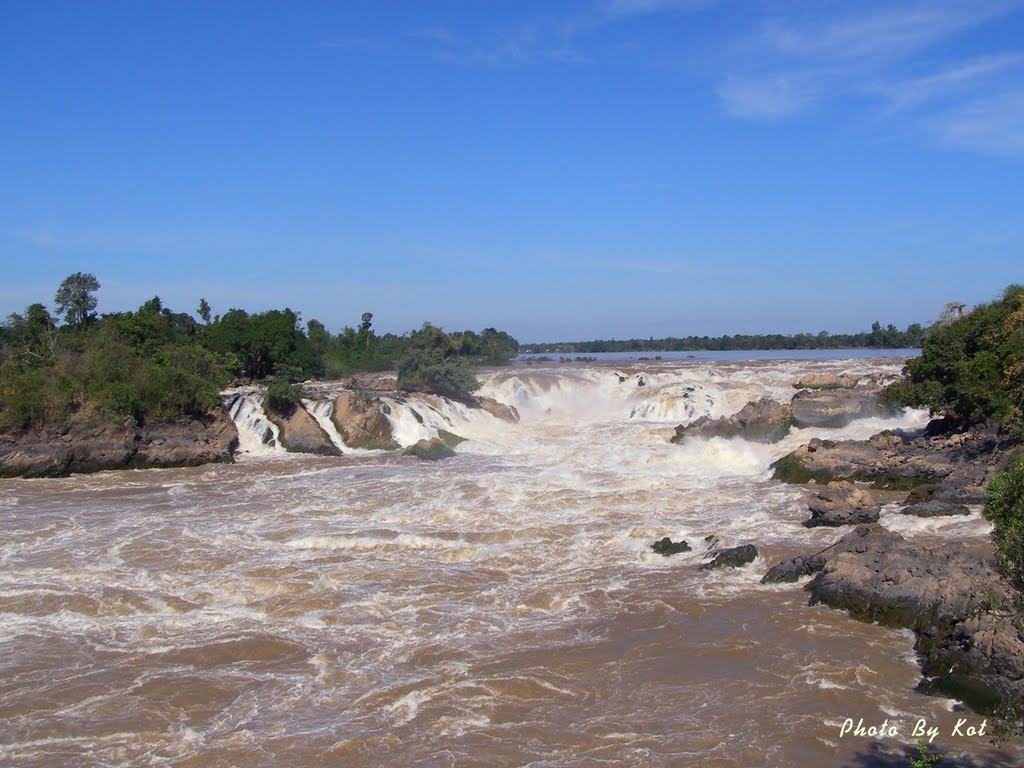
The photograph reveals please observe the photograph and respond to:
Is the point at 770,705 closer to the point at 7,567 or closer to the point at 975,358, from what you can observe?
the point at 7,567

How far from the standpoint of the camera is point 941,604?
1102cm

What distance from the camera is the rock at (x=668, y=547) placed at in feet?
49.3

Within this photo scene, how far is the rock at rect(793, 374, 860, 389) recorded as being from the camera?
3356 centimetres

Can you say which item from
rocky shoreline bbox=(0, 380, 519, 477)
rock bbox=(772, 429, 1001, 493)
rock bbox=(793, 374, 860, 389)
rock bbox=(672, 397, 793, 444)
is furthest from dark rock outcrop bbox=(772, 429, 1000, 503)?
rocky shoreline bbox=(0, 380, 519, 477)

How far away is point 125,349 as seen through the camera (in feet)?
97.5

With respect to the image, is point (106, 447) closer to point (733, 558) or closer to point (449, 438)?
point (449, 438)

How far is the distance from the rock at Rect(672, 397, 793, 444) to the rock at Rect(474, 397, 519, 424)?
8.55 metres

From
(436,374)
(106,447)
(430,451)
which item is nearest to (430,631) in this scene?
(430,451)

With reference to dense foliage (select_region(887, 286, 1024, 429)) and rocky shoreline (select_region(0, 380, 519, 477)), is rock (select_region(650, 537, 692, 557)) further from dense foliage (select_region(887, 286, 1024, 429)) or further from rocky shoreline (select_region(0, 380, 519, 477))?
rocky shoreline (select_region(0, 380, 519, 477))

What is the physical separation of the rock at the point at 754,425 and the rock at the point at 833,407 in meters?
0.67

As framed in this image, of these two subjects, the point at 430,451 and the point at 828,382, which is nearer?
the point at 430,451

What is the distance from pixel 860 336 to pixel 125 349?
7252 cm

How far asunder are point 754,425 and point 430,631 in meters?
17.0

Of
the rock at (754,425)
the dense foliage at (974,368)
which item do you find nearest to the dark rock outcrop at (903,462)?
the dense foliage at (974,368)
